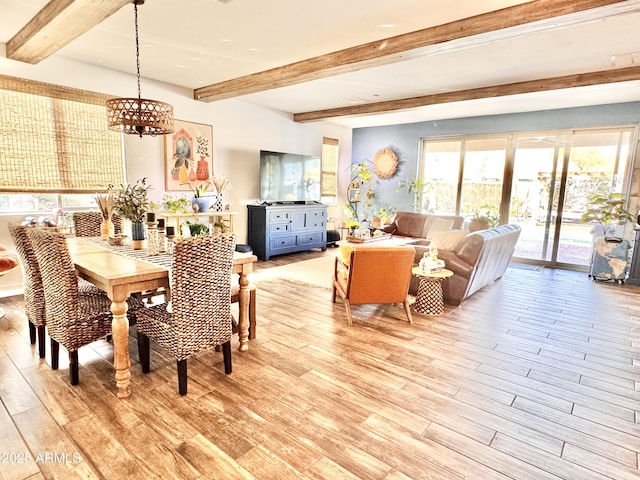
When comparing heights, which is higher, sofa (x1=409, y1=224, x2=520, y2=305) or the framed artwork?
the framed artwork

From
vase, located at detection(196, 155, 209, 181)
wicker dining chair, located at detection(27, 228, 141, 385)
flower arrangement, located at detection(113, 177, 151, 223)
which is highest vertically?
vase, located at detection(196, 155, 209, 181)

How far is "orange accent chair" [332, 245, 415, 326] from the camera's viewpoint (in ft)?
11.3

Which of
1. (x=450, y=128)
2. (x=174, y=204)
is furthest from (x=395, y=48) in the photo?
(x=450, y=128)

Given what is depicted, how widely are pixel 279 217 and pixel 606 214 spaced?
5.20 meters

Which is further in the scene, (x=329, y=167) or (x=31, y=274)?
(x=329, y=167)

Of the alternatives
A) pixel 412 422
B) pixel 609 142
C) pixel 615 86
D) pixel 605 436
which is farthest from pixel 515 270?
pixel 412 422

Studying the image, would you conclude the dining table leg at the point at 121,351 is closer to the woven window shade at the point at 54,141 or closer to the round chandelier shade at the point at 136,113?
the round chandelier shade at the point at 136,113

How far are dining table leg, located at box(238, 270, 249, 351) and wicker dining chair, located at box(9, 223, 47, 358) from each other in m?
1.40

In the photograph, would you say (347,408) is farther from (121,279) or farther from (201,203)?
(201,203)

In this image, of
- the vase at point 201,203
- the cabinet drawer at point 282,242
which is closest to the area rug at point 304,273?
the cabinet drawer at point 282,242

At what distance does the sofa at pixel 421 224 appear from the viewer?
6.30 m

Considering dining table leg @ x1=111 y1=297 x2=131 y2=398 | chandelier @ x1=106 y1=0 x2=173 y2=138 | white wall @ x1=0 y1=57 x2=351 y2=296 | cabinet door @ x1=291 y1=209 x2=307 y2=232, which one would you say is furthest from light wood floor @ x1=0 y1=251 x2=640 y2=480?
cabinet door @ x1=291 y1=209 x2=307 y2=232

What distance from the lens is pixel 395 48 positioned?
3.42 m

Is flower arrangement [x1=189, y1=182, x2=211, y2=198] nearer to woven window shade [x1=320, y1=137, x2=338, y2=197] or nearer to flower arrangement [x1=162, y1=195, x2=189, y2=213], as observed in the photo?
flower arrangement [x1=162, y1=195, x2=189, y2=213]
